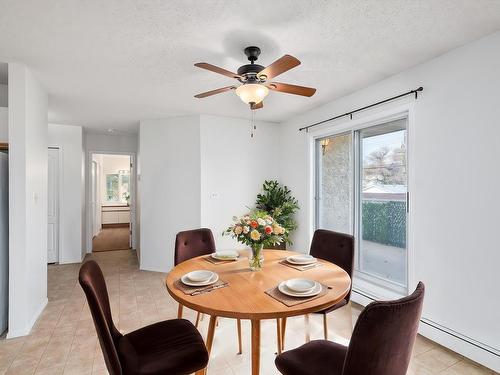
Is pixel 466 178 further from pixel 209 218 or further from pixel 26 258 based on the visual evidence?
pixel 26 258

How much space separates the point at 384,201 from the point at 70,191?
5068 millimetres

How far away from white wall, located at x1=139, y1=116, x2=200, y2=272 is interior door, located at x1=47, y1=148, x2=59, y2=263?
1626mm

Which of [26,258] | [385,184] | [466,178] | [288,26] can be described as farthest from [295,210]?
[26,258]

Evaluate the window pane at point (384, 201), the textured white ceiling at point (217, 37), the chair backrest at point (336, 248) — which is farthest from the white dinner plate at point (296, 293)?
the window pane at point (384, 201)

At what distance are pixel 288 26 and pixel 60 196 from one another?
4.85 metres

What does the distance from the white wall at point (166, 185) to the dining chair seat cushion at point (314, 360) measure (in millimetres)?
3024

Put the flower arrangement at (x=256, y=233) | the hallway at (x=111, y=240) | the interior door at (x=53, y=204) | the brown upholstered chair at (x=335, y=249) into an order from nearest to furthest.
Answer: the flower arrangement at (x=256, y=233) → the brown upholstered chair at (x=335, y=249) → the interior door at (x=53, y=204) → the hallway at (x=111, y=240)

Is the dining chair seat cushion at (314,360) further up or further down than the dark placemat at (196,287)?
further down

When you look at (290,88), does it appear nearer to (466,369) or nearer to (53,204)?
(466,369)

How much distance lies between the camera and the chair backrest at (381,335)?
0.96 meters

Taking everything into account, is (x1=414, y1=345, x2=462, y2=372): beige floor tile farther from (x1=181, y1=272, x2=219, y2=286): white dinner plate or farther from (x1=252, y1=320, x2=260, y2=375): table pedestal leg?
(x1=181, y1=272, x2=219, y2=286): white dinner plate

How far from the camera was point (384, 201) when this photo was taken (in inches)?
123

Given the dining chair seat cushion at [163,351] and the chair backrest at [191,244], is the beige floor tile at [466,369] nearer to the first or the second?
the dining chair seat cushion at [163,351]

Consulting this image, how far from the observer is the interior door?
191 inches
